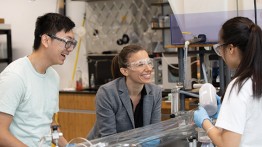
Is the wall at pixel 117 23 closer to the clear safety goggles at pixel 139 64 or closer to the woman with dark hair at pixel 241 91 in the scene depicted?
the clear safety goggles at pixel 139 64

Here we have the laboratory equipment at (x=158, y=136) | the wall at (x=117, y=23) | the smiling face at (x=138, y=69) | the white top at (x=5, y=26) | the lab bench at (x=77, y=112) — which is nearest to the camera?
the laboratory equipment at (x=158, y=136)

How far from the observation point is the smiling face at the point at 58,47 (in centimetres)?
254

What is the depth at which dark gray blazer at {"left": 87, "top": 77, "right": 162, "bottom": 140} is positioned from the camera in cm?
287

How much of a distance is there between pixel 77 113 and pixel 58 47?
341 centimetres

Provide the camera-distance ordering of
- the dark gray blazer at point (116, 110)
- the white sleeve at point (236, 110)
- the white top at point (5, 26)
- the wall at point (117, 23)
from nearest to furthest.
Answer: the white sleeve at point (236, 110) → the dark gray blazer at point (116, 110) → the wall at point (117, 23) → the white top at point (5, 26)

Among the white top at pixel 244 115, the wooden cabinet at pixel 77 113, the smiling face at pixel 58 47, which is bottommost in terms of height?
the wooden cabinet at pixel 77 113

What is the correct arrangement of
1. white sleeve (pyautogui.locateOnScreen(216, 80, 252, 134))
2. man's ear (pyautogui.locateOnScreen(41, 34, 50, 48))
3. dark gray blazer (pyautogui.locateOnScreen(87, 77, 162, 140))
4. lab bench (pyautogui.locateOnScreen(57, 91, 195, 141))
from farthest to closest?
1. lab bench (pyautogui.locateOnScreen(57, 91, 195, 141))
2. dark gray blazer (pyautogui.locateOnScreen(87, 77, 162, 140))
3. man's ear (pyautogui.locateOnScreen(41, 34, 50, 48))
4. white sleeve (pyautogui.locateOnScreen(216, 80, 252, 134))

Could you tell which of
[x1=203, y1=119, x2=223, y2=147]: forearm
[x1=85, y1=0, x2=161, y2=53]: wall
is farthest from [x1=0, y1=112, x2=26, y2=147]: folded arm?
[x1=85, y1=0, x2=161, y2=53]: wall

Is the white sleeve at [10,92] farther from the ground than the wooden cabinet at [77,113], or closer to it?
farther from the ground

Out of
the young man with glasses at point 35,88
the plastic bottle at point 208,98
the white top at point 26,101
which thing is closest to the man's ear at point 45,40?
the young man with glasses at point 35,88

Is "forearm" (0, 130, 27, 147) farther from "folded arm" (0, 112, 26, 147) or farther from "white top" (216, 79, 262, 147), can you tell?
"white top" (216, 79, 262, 147)

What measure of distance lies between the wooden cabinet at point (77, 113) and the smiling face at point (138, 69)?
9.06 ft

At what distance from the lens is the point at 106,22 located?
632 centimetres

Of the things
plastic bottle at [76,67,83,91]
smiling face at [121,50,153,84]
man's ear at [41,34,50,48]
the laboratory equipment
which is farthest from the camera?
plastic bottle at [76,67,83,91]
